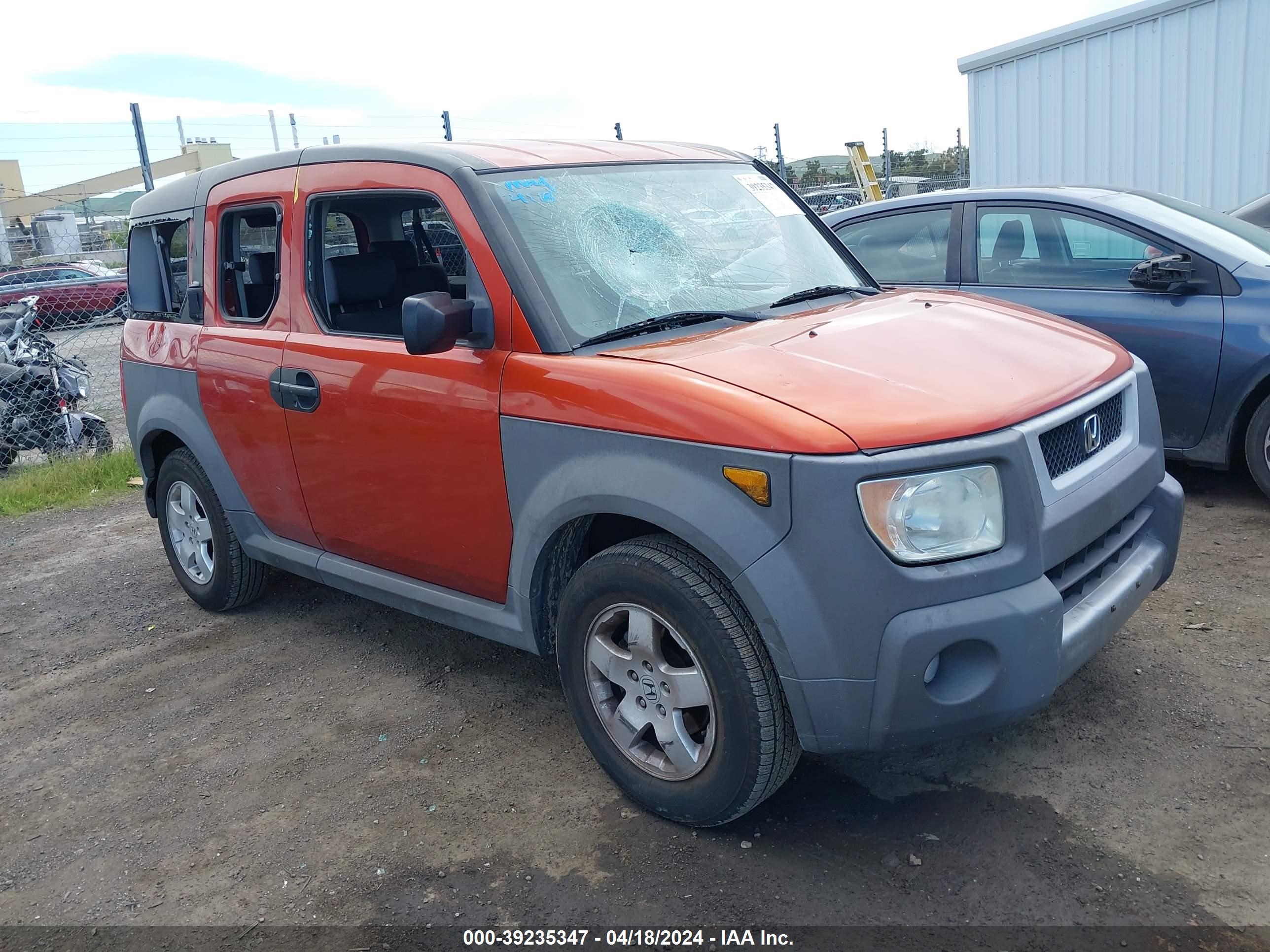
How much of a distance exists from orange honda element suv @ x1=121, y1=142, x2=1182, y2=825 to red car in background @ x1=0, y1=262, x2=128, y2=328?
11189 millimetres

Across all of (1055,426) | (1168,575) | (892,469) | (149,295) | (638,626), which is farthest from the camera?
(149,295)

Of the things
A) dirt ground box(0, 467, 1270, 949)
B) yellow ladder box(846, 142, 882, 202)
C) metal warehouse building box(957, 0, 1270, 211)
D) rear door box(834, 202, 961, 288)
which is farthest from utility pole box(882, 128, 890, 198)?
dirt ground box(0, 467, 1270, 949)

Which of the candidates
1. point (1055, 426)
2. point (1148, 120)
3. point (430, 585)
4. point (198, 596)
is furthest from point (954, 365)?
point (1148, 120)

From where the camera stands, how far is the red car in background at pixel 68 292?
15.0m

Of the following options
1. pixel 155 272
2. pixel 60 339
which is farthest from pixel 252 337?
pixel 60 339

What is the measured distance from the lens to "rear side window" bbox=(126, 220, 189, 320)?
4.88 metres

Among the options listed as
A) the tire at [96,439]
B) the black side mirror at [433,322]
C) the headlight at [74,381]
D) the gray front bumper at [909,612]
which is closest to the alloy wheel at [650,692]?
the gray front bumper at [909,612]

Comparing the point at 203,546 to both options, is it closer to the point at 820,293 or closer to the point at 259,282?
the point at 259,282

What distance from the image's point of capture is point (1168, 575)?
3332 mm

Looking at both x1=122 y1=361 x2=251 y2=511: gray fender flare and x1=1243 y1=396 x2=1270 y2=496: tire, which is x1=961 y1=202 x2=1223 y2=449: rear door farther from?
x1=122 y1=361 x2=251 y2=511: gray fender flare

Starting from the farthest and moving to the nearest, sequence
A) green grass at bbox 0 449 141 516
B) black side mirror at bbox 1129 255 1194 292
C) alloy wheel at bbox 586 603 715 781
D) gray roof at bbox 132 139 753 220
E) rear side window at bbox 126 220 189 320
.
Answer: green grass at bbox 0 449 141 516, black side mirror at bbox 1129 255 1194 292, rear side window at bbox 126 220 189 320, gray roof at bbox 132 139 753 220, alloy wheel at bbox 586 603 715 781

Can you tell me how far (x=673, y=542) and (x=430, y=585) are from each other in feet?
3.91

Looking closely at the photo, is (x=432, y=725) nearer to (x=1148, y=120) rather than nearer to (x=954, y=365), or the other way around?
(x=954, y=365)

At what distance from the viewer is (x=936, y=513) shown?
2.53m
